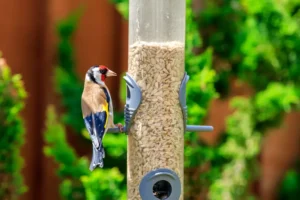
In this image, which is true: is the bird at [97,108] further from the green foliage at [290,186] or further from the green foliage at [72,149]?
the green foliage at [290,186]

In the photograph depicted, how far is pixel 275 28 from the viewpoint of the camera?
452cm

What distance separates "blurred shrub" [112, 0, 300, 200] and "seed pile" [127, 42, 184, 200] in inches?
52.0

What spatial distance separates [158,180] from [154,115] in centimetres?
25

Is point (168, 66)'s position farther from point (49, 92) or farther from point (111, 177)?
point (49, 92)

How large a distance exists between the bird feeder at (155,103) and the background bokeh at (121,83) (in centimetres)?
110

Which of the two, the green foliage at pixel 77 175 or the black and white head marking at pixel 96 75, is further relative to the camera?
the green foliage at pixel 77 175

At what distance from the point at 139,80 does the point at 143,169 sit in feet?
1.11

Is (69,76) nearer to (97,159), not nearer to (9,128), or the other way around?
(9,128)

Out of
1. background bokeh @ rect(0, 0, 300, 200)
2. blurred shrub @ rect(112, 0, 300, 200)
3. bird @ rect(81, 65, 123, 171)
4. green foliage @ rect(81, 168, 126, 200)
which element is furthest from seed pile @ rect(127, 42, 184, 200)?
blurred shrub @ rect(112, 0, 300, 200)

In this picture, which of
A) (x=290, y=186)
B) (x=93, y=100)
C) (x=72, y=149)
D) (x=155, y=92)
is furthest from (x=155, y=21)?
(x=290, y=186)

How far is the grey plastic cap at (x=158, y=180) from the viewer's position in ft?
9.10

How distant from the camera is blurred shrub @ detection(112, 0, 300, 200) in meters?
4.37

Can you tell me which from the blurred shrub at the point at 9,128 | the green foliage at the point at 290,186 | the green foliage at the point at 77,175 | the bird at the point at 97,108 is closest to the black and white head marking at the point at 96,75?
the bird at the point at 97,108

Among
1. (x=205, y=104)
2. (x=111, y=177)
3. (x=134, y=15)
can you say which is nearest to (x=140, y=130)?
(x=134, y=15)
